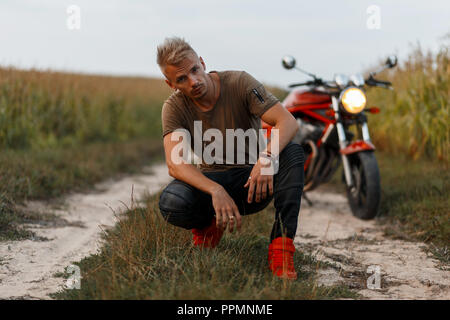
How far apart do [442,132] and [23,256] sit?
4.57 metres

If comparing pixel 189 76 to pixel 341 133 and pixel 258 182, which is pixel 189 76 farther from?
pixel 341 133

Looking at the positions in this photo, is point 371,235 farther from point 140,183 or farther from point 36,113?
point 36,113

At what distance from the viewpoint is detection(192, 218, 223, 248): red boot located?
2840 mm

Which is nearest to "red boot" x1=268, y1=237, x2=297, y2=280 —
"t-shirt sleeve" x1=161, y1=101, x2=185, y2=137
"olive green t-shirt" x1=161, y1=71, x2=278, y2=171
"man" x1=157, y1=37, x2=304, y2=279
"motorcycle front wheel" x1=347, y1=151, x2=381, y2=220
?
"man" x1=157, y1=37, x2=304, y2=279

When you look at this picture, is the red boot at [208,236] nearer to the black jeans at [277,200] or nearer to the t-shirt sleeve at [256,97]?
the black jeans at [277,200]

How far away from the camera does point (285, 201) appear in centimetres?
264

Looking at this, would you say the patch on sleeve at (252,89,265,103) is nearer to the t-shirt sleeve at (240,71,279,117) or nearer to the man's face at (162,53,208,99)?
the t-shirt sleeve at (240,71,279,117)

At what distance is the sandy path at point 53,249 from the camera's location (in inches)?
104

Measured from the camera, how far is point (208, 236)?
9.37 ft

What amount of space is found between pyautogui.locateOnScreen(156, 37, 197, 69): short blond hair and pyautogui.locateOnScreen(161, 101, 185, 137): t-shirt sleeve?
24cm

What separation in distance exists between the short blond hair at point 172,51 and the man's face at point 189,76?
0.9 inches

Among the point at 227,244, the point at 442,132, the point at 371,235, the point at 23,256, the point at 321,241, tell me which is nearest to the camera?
the point at 227,244

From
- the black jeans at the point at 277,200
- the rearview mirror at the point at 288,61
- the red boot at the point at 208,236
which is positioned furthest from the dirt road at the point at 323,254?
the rearview mirror at the point at 288,61

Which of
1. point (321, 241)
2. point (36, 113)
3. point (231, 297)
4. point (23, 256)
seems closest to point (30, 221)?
point (23, 256)
